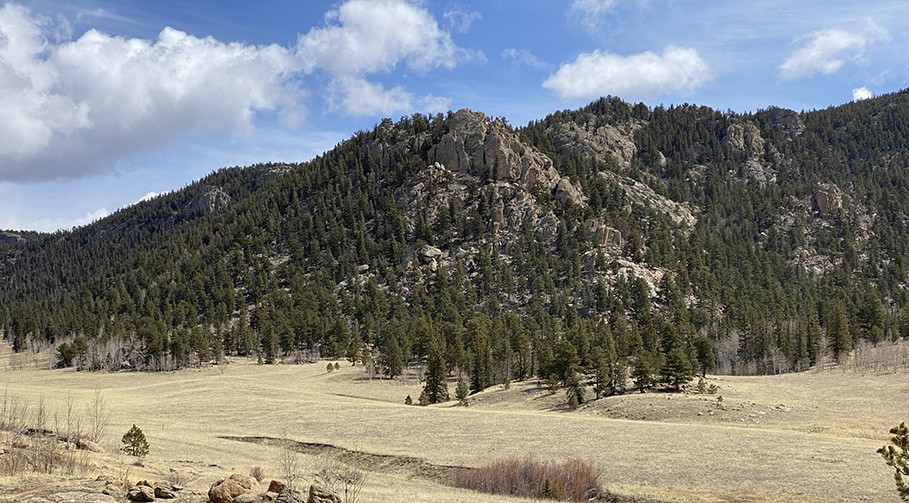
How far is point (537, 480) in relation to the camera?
29.5 m

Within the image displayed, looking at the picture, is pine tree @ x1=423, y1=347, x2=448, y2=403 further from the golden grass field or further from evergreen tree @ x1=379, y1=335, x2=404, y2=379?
evergreen tree @ x1=379, y1=335, x2=404, y2=379

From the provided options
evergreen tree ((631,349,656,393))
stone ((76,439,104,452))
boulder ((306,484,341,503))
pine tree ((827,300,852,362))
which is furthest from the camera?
pine tree ((827,300,852,362))

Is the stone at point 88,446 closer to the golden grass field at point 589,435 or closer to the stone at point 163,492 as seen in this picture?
the golden grass field at point 589,435

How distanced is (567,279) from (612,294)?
14555mm

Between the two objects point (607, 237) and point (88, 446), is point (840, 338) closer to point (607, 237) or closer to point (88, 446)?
point (607, 237)

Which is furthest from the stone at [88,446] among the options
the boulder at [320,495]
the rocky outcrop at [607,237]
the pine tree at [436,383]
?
the rocky outcrop at [607,237]

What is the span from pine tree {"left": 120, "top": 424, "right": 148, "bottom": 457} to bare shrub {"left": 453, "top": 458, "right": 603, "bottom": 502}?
16.5 metres

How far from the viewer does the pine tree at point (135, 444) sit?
30.5m

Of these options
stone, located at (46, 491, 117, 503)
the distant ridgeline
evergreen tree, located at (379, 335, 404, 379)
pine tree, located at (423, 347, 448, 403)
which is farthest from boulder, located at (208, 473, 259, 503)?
evergreen tree, located at (379, 335, 404, 379)

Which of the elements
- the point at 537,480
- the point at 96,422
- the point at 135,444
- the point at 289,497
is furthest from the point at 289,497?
the point at 96,422

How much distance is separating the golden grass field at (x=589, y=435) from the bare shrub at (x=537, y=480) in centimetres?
144

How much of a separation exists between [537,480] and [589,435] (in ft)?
45.9

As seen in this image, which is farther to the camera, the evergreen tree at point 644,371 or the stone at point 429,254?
the stone at point 429,254

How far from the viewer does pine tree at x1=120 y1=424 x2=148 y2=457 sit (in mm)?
30484
